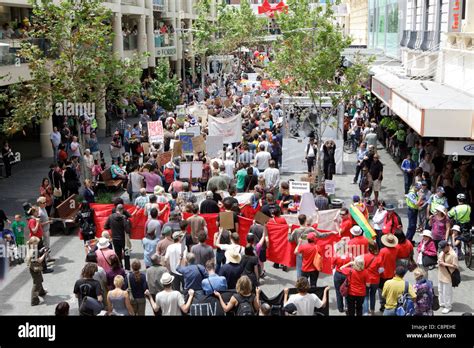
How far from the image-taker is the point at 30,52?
18.6 meters

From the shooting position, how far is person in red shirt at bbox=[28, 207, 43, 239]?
12547mm

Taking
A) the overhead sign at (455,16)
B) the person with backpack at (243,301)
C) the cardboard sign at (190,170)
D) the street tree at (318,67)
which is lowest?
the cardboard sign at (190,170)

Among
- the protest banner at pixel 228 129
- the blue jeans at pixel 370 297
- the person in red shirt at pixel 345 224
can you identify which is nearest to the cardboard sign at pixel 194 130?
the protest banner at pixel 228 129

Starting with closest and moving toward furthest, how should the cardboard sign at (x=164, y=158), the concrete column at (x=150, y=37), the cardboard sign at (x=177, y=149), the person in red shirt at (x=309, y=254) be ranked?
the person in red shirt at (x=309, y=254) < the cardboard sign at (x=164, y=158) < the cardboard sign at (x=177, y=149) < the concrete column at (x=150, y=37)

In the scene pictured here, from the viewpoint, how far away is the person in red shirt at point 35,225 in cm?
1255

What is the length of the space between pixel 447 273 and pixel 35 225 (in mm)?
8011

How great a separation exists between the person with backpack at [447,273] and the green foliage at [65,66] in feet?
39.4

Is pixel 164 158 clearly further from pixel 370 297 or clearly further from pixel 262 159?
pixel 370 297

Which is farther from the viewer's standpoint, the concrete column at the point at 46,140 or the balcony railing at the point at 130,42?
the balcony railing at the point at 130,42

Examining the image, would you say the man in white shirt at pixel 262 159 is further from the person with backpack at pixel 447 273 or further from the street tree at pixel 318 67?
the person with backpack at pixel 447 273

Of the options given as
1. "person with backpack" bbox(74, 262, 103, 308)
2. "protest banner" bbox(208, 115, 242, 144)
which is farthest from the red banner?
"protest banner" bbox(208, 115, 242, 144)

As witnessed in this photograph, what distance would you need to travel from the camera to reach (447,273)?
1061 cm

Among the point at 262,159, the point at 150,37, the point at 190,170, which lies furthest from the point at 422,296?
the point at 150,37

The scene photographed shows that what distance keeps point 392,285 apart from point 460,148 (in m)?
7.69
